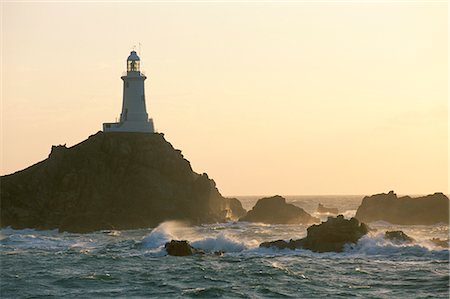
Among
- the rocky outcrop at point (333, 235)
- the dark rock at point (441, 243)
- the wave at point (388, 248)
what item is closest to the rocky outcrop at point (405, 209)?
the dark rock at point (441, 243)

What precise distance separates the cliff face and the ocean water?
2276 cm

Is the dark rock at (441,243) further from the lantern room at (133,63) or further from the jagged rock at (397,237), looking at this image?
the lantern room at (133,63)

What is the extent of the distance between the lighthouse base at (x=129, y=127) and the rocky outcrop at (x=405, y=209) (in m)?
32.4

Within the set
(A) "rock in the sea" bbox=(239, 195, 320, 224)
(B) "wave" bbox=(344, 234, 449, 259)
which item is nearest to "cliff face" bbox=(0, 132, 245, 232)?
(A) "rock in the sea" bbox=(239, 195, 320, 224)

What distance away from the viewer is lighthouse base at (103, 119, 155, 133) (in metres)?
99.1

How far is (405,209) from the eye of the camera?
10169cm

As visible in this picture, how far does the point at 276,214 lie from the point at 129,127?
23101mm

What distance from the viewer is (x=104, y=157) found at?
93375 mm

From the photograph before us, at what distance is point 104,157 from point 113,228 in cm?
1122

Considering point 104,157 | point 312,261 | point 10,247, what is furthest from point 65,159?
point 312,261

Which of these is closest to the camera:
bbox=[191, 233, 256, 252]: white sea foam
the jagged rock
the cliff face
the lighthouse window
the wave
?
the wave

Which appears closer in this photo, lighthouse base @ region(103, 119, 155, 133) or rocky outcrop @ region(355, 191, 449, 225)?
lighthouse base @ region(103, 119, 155, 133)

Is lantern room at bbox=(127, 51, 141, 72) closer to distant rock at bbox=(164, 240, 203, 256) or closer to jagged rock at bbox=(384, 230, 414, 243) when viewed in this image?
distant rock at bbox=(164, 240, 203, 256)

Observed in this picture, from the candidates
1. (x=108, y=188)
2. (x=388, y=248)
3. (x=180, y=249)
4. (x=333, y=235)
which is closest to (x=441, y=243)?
(x=388, y=248)
